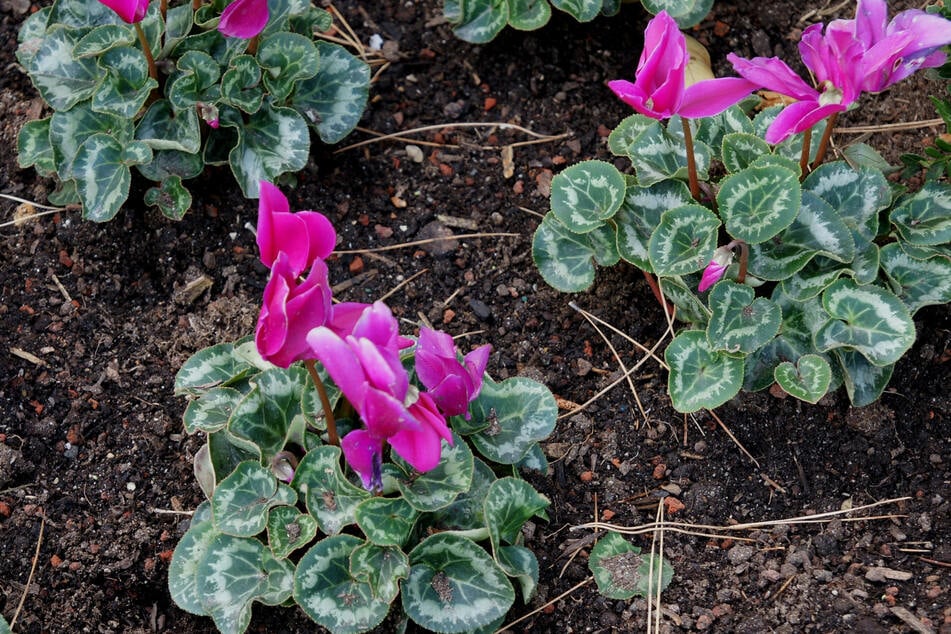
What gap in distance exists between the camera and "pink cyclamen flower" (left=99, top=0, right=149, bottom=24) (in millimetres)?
2402

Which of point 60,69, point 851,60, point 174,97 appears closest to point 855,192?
point 851,60

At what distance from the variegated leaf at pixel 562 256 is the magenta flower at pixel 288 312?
3.45ft

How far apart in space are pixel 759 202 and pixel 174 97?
1.52 meters

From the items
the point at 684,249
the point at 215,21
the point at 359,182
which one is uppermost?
the point at 215,21

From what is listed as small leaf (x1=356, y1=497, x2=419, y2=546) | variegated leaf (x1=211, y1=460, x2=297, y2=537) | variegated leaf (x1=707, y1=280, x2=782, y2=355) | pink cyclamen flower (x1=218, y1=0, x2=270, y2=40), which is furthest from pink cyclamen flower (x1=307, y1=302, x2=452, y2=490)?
pink cyclamen flower (x1=218, y1=0, x2=270, y2=40)

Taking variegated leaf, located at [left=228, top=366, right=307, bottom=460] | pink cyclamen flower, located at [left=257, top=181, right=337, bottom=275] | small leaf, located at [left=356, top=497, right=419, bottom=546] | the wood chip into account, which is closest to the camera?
pink cyclamen flower, located at [left=257, top=181, right=337, bottom=275]

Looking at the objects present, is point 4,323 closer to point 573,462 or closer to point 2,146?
point 2,146

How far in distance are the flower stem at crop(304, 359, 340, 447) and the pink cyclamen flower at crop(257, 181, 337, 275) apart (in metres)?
0.21

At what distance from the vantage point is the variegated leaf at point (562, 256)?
8.87 ft

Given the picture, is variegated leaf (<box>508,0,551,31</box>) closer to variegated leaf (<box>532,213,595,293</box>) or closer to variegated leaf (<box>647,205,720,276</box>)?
variegated leaf (<box>532,213,595,293</box>)

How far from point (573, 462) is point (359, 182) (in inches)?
42.9

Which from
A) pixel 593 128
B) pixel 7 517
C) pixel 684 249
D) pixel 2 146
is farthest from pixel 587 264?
pixel 2 146

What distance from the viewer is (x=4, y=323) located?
2828 mm

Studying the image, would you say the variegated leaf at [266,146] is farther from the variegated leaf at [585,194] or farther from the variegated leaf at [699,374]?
the variegated leaf at [699,374]
